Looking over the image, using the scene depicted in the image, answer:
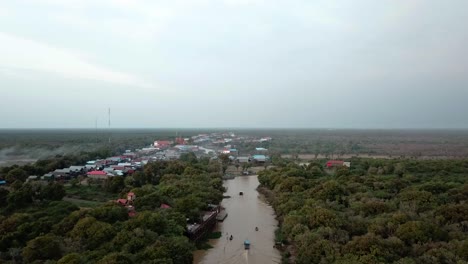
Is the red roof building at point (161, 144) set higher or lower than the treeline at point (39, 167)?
lower

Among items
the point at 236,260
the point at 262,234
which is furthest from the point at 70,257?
the point at 262,234

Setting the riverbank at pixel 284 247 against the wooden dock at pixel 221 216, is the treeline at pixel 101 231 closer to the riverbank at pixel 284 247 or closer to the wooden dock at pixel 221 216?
the wooden dock at pixel 221 216

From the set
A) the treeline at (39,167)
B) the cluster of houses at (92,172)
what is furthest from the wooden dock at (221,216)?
the treeline at (39,167)

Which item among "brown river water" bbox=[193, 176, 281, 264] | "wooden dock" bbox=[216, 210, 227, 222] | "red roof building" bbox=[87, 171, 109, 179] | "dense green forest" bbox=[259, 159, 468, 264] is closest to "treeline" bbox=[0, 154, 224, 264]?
"wooden dock" bbox=[216, 210, 227, 222]

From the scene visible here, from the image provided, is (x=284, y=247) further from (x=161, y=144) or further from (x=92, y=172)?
(x=161, y=144)

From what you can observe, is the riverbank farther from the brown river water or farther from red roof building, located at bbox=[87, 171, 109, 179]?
red roof building, located at bbox=[87, 171, 109, 179]

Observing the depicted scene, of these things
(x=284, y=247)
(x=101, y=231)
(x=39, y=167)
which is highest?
(x=101, y=231)

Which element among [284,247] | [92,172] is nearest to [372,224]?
[284,247]

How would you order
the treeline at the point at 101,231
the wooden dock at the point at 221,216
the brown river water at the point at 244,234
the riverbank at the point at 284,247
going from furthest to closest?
the wooden dock at the point at 221,216 → the brown river water at the point at 244,234 → the riverbank at the point at 284,247 → the treeline at the point at 101,231
